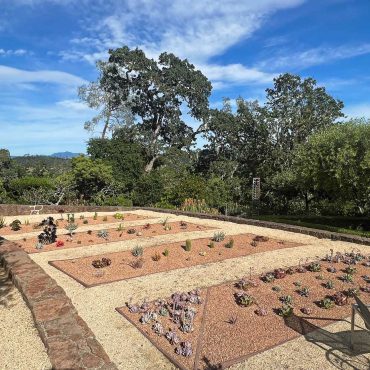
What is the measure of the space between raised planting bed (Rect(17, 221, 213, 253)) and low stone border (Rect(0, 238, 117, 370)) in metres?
2.72

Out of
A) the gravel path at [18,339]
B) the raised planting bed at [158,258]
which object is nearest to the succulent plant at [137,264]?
the raised planting bed at [158,258]

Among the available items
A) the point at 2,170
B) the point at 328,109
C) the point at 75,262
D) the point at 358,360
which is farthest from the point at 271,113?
the point at 358,360

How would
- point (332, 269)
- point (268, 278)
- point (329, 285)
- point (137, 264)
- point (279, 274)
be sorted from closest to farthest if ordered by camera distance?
point (329, 285)
point (268, 278)
point (279, 274)
point (332, 269)
point (137, 264)

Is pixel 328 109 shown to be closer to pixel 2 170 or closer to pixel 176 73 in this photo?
pixel 176 73

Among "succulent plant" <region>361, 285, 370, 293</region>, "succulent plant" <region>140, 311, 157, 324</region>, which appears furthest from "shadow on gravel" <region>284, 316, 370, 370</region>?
"succulent plant" <region>140, 311, 157, 324</region>

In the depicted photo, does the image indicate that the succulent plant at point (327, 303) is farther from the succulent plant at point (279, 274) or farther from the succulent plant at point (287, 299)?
the succulent plant at point (279, 274)

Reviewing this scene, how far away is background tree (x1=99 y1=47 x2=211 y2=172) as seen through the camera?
Result: 29.7 m

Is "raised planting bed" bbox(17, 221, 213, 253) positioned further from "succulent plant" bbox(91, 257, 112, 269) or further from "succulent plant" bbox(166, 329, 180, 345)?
"succulent plant" bbox(166, 329, 180, 345)

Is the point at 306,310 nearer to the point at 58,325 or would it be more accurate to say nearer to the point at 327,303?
the point at 327,303

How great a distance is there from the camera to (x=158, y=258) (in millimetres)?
8305

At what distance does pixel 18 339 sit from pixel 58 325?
583 mm

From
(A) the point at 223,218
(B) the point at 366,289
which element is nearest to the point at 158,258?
(B) the point at 366,289

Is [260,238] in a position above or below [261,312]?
above

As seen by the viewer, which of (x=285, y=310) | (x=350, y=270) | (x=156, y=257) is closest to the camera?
(x=285, y=310)
